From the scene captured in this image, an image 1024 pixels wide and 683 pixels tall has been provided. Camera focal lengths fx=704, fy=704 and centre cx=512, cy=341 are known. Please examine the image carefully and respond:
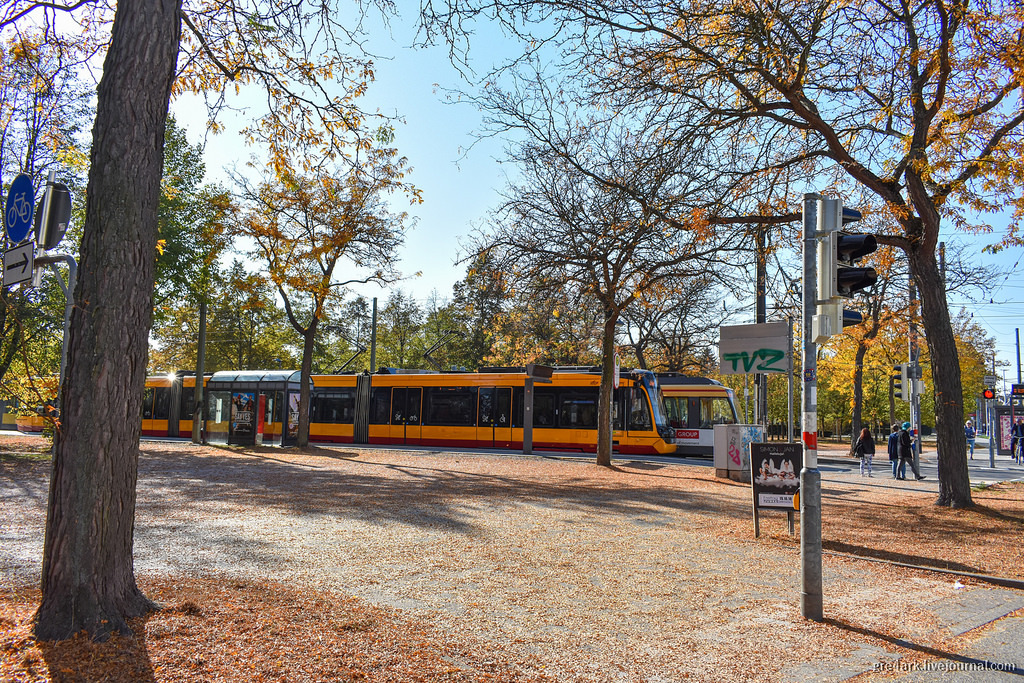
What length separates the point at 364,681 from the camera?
156 inches

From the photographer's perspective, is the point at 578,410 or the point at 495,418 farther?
the point at 495,418

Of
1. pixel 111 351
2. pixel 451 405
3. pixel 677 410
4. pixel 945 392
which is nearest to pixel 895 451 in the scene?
pixel 945 392

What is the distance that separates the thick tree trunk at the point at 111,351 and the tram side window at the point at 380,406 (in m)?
23.6

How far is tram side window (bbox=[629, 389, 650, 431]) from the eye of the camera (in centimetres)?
2472

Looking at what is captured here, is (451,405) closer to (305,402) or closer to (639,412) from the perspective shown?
(305,402)

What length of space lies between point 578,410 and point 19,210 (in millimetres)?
20864

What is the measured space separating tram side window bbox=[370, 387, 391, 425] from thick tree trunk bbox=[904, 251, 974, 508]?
20.2 m

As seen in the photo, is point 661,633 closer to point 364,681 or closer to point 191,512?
point 364,681

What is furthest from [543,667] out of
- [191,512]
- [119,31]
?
[191,512]

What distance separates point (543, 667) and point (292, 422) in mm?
23651

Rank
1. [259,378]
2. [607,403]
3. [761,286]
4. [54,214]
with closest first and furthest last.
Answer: [54,214] → [761,286] → [607,403] → [259,378]

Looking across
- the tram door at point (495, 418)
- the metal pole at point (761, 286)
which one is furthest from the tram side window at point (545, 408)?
the metal pole at point (761, 286)

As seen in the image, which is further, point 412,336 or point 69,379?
point 412,336

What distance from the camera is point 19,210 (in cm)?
581
